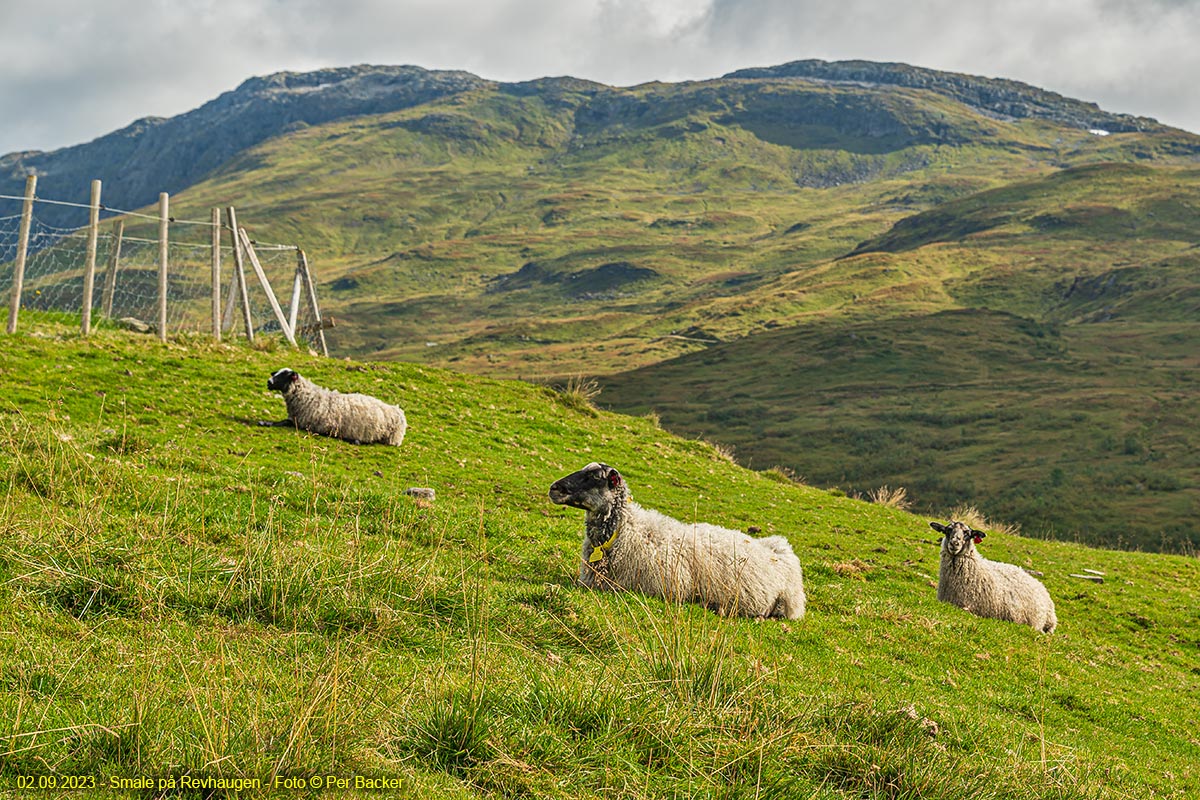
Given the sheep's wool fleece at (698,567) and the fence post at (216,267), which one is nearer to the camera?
the sheep's wool fleece at (698,567)

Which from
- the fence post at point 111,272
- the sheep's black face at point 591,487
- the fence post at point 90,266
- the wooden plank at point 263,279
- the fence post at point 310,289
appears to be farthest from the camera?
the fence post at point 310,289

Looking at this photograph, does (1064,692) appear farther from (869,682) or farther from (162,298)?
(162,298)

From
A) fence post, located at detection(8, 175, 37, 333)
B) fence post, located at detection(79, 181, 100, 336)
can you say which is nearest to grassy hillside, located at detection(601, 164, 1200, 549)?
fence post, located at detection(79, 181, 100, 336)

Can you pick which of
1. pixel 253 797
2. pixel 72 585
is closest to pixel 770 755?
pixel 253 797

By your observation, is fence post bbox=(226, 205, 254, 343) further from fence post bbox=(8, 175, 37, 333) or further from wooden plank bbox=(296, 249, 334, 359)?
fence post bbox=(8, 175, 37, 333)

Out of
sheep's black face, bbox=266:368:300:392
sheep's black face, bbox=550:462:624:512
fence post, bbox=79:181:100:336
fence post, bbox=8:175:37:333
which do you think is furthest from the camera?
fence post, bbox=79:181:100:336

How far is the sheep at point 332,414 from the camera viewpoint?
20531 mm

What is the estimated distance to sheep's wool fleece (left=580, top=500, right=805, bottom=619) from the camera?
11.2 m

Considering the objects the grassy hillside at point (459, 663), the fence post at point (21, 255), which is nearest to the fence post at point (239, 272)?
the fence post at point (21, 255)

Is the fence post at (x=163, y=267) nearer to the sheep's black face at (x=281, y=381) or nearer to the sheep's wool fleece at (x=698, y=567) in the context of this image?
the sheep's black face at (x=281, y=381)

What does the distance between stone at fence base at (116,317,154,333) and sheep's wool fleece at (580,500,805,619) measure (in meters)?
24.6

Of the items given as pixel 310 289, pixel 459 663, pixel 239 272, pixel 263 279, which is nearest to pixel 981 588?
pixel 459 663

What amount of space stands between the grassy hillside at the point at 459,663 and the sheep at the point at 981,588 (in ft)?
2.85

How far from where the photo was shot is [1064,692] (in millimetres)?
11359
